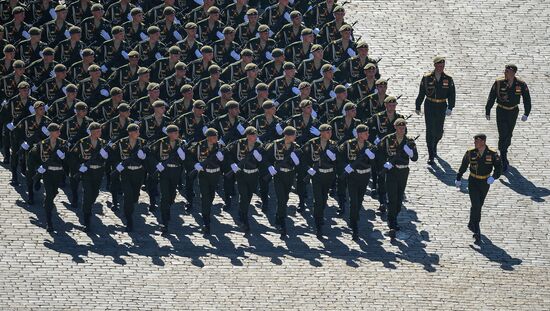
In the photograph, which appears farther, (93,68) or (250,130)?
(93,68)

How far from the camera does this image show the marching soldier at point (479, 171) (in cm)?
3747

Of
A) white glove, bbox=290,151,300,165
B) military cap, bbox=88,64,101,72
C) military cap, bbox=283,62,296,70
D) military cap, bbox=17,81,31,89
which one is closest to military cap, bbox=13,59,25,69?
military cap, bbox=17,81,31,89

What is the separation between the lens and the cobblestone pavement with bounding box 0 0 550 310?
3525 cm

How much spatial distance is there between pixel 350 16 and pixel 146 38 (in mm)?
6202

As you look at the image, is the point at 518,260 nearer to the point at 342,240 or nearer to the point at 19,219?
the point at 342,240

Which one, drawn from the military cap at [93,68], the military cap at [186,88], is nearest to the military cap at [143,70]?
the military cap at [93,68]

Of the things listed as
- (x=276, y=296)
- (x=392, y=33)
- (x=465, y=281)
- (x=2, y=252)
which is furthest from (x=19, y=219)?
(x=392, y=33)

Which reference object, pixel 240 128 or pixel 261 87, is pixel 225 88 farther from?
pixel 240 128

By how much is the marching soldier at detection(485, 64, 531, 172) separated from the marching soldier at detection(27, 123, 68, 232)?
9.03 metres

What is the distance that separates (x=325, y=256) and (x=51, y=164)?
5534mm

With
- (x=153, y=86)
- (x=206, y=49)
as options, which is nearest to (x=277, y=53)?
(x=206, y=49)

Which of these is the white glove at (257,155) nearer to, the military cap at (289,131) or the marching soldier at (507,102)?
the military cap at (289,131)

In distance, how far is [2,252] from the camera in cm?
3675

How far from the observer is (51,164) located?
37.6 metres
